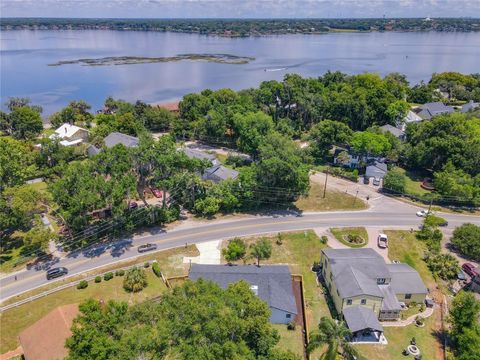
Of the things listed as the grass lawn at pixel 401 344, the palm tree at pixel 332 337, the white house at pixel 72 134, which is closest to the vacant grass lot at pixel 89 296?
the palm tree at pixel 332 337

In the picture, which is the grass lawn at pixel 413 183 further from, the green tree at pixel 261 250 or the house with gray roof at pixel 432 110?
the house with gray roof at pixel 432 110

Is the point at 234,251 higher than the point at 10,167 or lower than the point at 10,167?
lower

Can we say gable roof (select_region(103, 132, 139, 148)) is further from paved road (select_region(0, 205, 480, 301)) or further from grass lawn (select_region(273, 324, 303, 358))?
grass lawn (select_region(273, 324, 303, 358))

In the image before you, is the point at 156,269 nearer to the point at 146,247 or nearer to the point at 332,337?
the point at 146,247

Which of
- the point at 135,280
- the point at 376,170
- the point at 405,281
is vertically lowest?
the point at 135,280

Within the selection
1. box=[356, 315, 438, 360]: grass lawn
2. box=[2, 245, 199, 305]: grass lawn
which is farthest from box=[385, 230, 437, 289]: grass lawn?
box=[2, 245, 199, 305]: grass lawn

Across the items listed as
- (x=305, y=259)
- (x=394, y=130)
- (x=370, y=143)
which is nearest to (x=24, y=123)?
(x=305, y=259)
